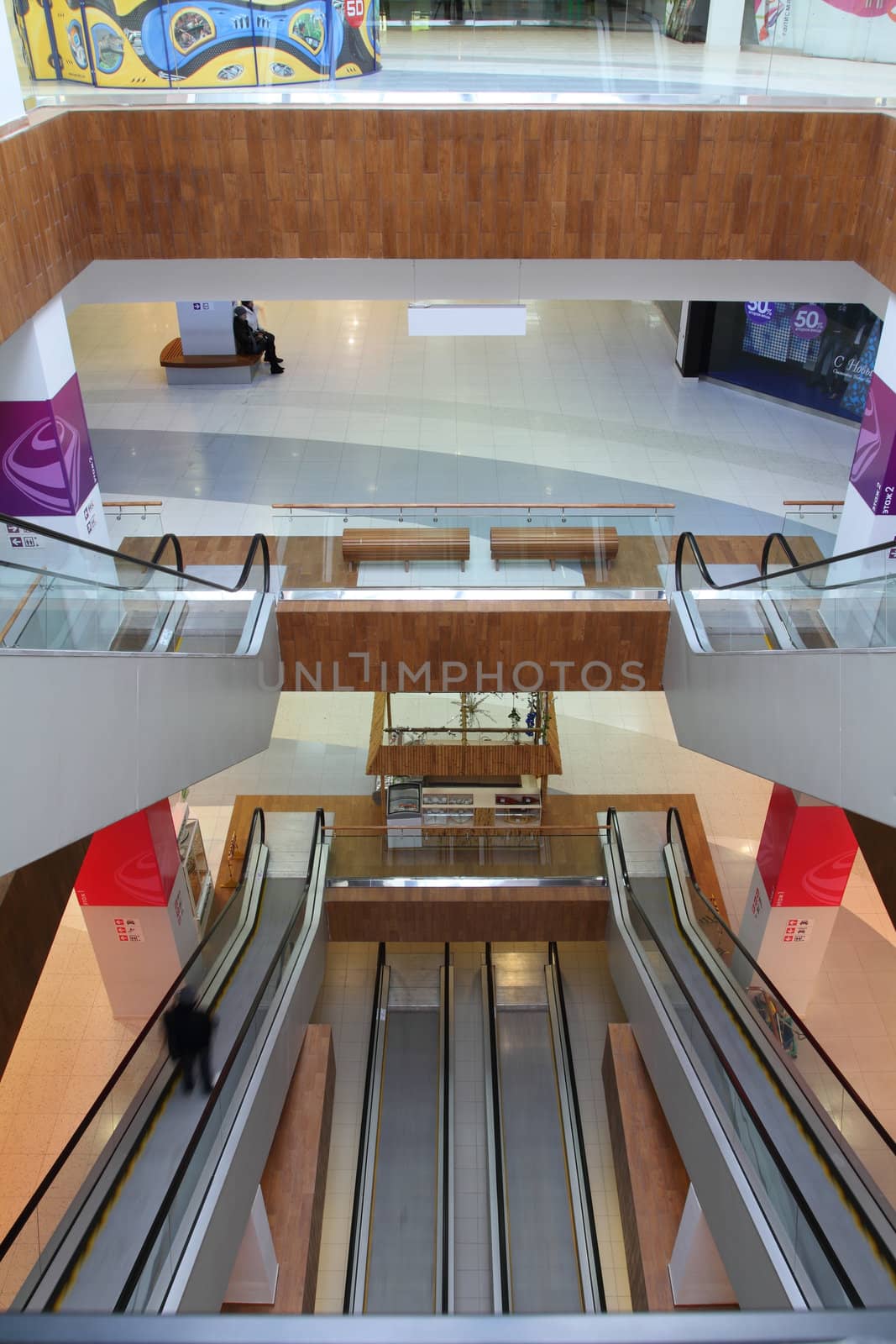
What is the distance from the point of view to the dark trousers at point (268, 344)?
1439 centimetres

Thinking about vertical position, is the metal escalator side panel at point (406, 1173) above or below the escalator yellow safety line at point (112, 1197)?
below

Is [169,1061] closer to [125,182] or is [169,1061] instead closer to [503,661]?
[503,661]

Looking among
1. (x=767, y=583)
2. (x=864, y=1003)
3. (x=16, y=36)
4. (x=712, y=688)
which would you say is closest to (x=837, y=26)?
(x=767, y=583)

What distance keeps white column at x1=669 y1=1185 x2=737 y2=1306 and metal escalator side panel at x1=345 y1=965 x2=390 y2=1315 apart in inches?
90.4

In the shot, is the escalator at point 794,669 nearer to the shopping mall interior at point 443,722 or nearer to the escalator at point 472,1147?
the shopping mall interior at point 443,722

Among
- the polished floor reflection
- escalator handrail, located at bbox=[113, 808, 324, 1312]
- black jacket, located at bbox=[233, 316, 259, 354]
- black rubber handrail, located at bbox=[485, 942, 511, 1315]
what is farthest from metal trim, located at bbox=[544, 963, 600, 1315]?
black jacket, located at bbox=[233, 316, 259, 354]

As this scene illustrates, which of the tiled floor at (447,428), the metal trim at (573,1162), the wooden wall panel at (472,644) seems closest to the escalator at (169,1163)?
the wooden wall panel at (472,644)

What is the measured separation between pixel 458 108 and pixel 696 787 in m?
7.65

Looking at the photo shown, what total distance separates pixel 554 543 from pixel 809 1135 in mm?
4587

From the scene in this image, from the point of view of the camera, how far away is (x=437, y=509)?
26.1 feet

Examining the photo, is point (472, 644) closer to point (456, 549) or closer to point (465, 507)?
point (456, 549)

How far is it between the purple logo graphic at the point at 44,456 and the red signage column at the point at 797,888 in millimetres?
6480

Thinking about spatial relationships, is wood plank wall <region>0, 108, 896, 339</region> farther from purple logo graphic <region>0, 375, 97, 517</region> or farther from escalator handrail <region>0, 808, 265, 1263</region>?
escalator handrail <region>0, 808, 265, 1263</region>

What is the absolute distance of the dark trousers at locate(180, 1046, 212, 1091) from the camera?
571 centimetres
